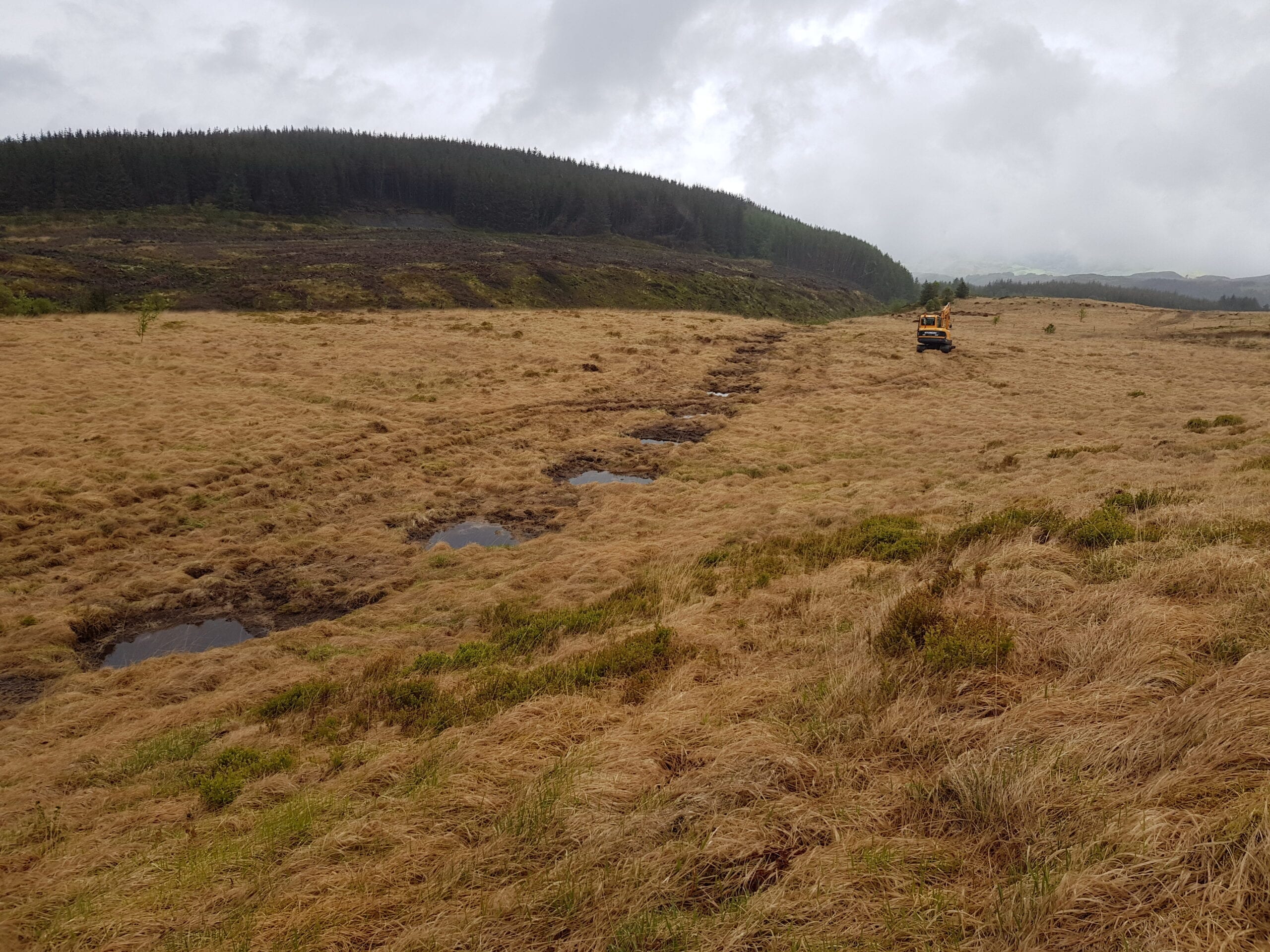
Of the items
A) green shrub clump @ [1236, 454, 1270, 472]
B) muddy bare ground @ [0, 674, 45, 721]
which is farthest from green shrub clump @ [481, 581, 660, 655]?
green shrub clump @ [1236, 454, 1270, 472]

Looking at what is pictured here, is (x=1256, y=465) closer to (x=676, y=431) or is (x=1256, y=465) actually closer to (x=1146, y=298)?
(x=676, y=431)

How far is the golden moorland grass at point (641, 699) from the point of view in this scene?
354 cm

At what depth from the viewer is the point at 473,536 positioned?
15.0m

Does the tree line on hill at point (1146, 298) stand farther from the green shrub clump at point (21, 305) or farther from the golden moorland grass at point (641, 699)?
the green shrub clump at point (21, 305)

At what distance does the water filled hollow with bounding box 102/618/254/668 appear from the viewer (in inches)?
396

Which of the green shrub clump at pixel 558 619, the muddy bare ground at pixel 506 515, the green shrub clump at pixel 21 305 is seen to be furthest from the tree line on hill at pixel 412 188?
the green shrub clump at pixel 558 619

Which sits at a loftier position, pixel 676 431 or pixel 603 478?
pixel 676 431

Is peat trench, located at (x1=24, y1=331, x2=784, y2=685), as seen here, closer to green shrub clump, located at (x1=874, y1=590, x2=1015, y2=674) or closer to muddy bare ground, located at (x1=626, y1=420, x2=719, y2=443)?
muddy bare ground, located at (x1=626, y1=420, x2=719, y2=443)

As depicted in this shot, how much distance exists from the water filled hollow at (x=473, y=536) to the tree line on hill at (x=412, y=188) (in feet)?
423

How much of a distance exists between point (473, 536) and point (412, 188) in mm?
144553

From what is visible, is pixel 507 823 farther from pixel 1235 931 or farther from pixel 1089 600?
pixel 1089 600

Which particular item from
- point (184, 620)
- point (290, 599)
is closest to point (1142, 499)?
point (290, 599)

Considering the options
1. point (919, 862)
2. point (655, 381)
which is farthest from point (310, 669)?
point (655, 381)

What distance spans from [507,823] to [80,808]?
Result: 4.56 metres
